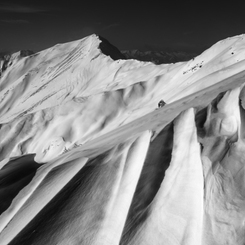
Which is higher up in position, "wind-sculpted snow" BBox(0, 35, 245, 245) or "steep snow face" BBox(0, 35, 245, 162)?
"wind-sculpted snow" BBox(0, 35, 245, 245)

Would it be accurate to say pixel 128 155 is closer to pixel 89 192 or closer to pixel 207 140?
pixel 89 192

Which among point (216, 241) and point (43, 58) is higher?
point (216, 241)

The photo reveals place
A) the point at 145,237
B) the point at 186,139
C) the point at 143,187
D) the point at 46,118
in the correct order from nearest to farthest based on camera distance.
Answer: the point at 145,237, the point at 143,187, the point at 186,139, the point at 46,118

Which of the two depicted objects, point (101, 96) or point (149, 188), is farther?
point (101, 96)

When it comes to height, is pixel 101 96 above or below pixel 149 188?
below

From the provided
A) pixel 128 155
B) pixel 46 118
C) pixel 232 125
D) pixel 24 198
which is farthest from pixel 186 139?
pixel 46 118

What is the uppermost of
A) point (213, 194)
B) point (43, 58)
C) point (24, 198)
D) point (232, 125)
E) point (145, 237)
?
point (232, 125)

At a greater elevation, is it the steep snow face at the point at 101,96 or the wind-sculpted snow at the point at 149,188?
the wind-sculpted snow at the point at 149,188

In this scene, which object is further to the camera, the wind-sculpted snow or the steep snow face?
the steep snow face

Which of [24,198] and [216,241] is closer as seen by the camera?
[216,241]

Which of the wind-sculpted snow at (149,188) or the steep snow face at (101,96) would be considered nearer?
the wind-sculpted snow at (149,188)

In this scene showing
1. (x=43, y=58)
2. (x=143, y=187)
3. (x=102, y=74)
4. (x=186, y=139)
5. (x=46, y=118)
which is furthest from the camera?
(x=43, y=58)
